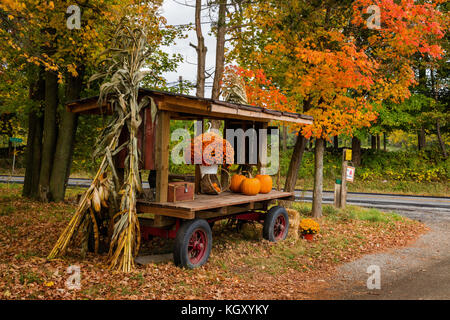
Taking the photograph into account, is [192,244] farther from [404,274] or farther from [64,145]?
[64,145]

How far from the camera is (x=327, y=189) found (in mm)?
21719

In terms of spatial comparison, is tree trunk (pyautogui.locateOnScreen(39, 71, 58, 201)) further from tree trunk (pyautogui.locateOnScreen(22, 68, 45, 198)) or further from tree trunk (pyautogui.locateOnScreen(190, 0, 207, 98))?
tree trunk (pyautogui.locateOnScreen(190, 0, 207, 98))

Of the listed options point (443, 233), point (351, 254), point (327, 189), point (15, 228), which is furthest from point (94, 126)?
point (327, 189)

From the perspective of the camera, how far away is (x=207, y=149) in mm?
7332

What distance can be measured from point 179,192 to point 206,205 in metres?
0.58

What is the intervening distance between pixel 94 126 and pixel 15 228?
578 centimetres

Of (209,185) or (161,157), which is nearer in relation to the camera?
(161,157)

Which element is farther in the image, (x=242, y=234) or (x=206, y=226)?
(x=242, y=234)

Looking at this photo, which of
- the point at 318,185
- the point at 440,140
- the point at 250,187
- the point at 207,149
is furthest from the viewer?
the point at 440,140

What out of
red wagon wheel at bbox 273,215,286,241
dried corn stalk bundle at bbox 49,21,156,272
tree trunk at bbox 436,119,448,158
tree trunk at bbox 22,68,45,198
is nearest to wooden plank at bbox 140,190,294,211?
dried corn stalk bundle at bbox 49,21,156,272

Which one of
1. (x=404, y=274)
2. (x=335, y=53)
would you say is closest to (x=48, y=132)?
(x=335, y=53)

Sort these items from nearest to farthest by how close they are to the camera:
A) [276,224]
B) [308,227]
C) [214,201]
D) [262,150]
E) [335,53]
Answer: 1. [214,201]
2. [276,224]
3. [308,227]
4. [262,150]
5. [335,53]

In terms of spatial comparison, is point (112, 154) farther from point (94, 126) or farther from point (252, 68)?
point (94, 126)

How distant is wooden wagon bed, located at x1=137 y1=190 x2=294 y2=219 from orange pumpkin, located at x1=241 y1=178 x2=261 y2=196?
0.11 m
